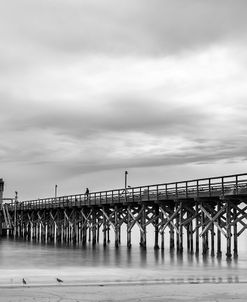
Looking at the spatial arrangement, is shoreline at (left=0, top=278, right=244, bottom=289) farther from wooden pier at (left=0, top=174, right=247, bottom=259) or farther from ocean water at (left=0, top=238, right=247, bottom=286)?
wooden pier at (left=0, top=174, right=247, bottom=259)

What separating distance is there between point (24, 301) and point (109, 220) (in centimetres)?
3400

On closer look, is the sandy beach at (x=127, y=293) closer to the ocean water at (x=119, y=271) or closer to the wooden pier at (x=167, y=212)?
the ocean water at (x=119, y=271)

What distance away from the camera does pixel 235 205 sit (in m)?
31.2

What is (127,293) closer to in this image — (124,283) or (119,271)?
(124,283)

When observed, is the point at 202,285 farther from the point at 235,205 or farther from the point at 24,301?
the point at 235,205

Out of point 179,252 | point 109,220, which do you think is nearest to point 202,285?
point 179,252

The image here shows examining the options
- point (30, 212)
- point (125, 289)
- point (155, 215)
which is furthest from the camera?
point (30, 212)

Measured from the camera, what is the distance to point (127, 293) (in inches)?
529

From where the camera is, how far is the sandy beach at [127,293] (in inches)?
492

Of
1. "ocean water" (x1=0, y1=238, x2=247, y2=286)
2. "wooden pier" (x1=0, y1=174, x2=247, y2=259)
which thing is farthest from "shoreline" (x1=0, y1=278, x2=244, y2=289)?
"wooden pier" (x1=0, y1=174, x2=247, y2=259)

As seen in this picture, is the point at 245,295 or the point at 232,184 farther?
the point at 232,184

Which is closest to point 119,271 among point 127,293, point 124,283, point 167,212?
point 124,283

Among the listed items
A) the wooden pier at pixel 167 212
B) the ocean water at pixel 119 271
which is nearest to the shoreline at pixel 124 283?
the ocean water at pixel 119 271

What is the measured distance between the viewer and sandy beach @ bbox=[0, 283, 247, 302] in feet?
41.0
